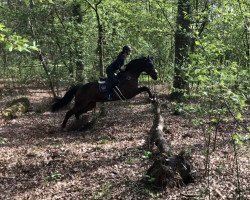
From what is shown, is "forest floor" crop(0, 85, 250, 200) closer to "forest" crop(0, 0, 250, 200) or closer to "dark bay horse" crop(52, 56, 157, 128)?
"forest" crop(0, 0, 250, 200)

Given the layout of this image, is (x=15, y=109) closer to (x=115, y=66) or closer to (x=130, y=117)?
(x=130, y=117)

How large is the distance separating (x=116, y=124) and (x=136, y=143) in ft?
10.8

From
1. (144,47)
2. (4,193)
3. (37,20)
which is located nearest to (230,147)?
(4,193)

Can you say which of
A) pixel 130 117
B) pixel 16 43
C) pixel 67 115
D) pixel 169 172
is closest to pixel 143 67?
pixel 130 117

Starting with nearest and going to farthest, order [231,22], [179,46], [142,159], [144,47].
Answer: [142,159] < [231,22] < [179,46] < [144,47]

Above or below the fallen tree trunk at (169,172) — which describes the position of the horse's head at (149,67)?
above

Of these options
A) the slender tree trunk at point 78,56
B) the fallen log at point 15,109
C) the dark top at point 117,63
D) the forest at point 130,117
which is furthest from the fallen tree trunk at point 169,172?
the slender tree trunk at point 78,56

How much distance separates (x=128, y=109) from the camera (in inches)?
699

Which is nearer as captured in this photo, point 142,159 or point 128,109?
point 142,159

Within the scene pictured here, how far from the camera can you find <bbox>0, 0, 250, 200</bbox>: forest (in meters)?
7.06

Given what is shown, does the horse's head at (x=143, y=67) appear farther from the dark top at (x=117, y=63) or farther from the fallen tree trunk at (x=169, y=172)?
the fallen tree trunk at (x=169, y=172)

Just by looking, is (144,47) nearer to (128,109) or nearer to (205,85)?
(128,109)

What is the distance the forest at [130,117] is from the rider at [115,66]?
37 centimetres

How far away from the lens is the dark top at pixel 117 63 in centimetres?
1292
